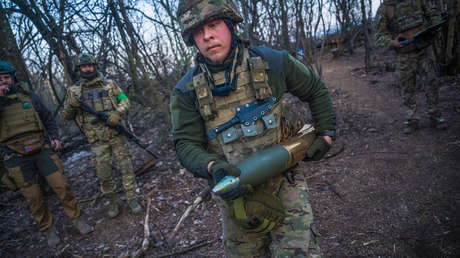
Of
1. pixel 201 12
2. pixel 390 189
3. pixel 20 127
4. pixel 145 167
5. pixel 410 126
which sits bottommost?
pixel 390 189

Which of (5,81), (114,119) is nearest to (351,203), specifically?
(114,119)

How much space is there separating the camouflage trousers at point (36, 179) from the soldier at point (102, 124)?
20.3 inches

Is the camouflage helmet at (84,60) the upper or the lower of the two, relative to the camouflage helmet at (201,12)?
upper

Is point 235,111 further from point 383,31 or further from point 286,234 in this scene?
point 383,31

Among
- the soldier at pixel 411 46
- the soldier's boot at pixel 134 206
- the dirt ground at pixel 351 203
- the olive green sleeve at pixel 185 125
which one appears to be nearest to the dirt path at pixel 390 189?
the dirt ground at pixel 351 203

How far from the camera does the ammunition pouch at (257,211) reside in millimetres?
1453

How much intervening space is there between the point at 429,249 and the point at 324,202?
1230 millimetres

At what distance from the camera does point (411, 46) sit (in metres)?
4.04

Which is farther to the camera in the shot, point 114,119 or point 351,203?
point 114,119

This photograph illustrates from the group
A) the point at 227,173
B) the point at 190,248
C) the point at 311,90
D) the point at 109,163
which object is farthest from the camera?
the point at 109,163

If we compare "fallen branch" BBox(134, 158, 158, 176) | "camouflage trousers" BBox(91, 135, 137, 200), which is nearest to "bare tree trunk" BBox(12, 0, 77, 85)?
"camouflage trousers" BBox(91, 135, 137, 200)

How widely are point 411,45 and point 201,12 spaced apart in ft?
13.2

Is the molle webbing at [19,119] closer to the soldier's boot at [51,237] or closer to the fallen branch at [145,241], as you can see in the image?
the soldier's boot at [51,237]

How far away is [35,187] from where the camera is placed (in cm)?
373
